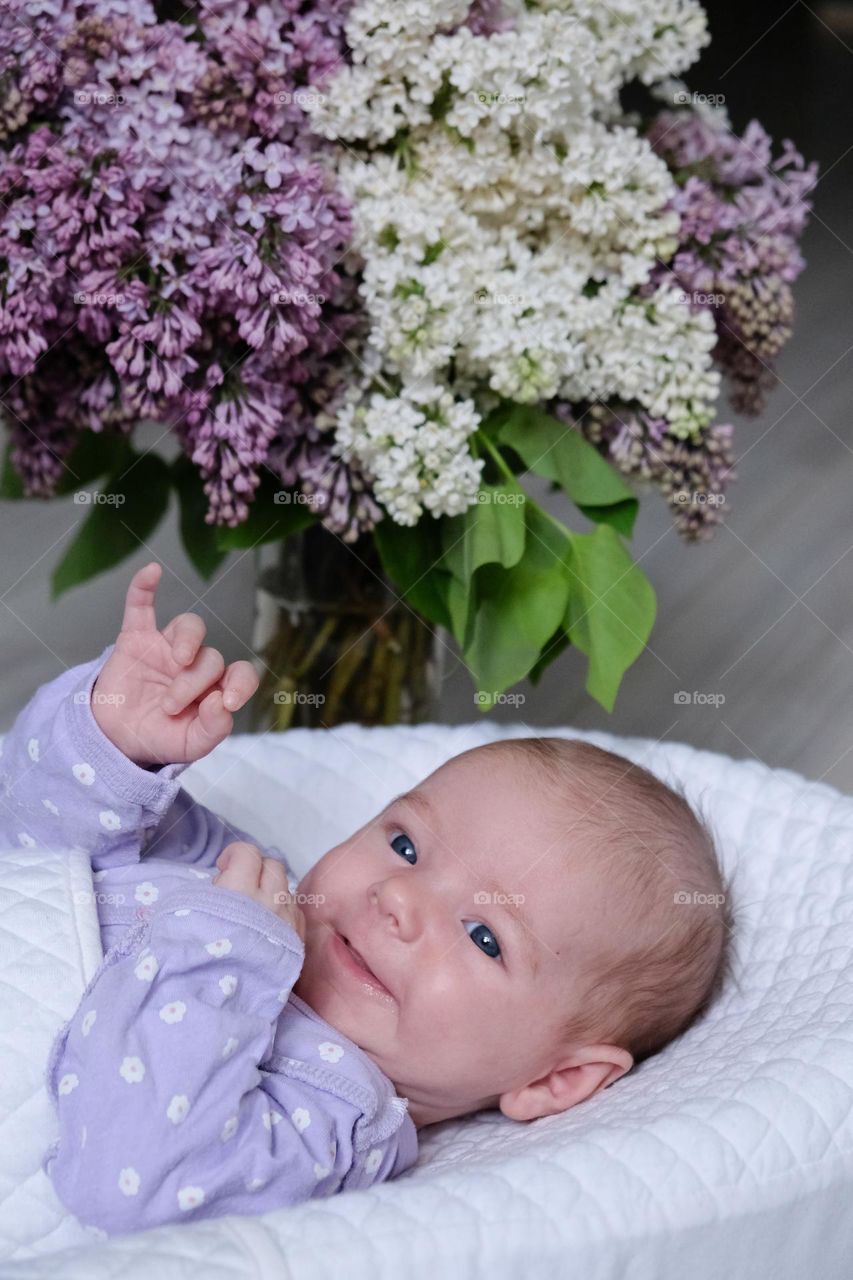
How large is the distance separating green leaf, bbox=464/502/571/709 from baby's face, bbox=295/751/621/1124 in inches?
12.9

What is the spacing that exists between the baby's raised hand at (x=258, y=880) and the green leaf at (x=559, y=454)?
0.50 metres

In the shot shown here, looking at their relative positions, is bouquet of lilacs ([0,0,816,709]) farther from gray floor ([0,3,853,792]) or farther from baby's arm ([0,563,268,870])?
gray floor ([0,3,853,792])

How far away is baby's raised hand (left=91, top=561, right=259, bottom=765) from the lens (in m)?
1.06

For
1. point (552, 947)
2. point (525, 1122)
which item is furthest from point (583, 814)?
point (525, 1122)

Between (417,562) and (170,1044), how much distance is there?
0.65 metres

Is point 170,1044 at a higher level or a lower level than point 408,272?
lower

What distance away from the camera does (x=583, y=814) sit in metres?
1.12

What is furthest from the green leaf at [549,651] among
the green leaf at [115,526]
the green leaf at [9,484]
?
the green leaf at [9,484]

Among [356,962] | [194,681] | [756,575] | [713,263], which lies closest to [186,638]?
[194,681]

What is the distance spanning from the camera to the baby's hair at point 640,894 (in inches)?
43.4

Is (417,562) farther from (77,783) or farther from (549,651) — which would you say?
(77,783)

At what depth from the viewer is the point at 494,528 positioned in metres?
1.41

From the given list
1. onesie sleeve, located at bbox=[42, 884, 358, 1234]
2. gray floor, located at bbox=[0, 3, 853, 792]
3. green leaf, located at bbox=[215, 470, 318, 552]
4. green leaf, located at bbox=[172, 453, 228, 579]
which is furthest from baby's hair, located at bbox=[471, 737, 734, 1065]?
gray floor, located at bbox=[0, 3, 853, 792]

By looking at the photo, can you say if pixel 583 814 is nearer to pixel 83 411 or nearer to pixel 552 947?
pixel 552 947
